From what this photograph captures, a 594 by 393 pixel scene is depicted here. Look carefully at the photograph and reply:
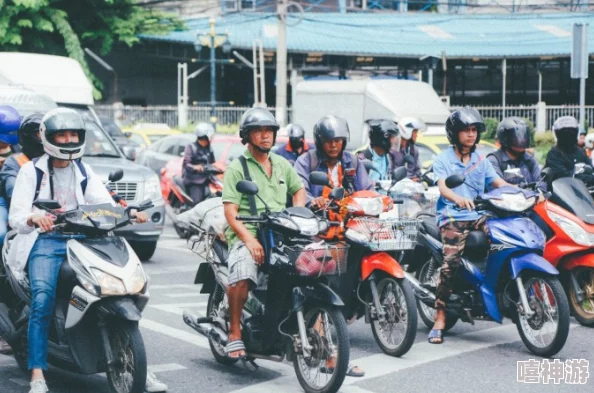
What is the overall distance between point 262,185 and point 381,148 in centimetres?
412

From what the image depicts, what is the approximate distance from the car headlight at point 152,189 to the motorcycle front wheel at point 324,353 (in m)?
6.43

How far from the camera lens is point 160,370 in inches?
277

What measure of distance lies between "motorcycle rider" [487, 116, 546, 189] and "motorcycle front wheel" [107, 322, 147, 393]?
4.14 meters

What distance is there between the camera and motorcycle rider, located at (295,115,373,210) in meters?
7.54

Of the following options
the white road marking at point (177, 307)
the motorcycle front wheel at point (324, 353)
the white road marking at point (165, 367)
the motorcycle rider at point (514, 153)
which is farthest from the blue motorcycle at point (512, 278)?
the white road marking at point (177, 307)

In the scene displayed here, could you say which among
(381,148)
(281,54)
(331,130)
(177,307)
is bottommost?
(177,307)

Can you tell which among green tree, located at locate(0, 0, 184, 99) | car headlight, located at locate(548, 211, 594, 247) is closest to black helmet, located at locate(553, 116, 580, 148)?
car headlight, located at locate(548, 211, 594, 247)

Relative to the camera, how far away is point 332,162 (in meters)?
Result: 7.79

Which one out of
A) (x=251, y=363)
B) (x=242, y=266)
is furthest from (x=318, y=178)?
(x=251, y=363)

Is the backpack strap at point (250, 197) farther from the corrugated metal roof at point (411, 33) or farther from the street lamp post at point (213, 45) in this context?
the corrugated metal roof at point (411, 33)

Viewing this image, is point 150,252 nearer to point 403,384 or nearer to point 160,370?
point 160,370

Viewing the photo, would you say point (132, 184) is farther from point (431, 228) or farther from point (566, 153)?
point (566, 153)

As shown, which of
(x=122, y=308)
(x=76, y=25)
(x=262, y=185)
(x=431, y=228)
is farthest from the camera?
(x=76, y=25)

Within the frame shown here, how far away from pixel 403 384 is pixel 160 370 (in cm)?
172
